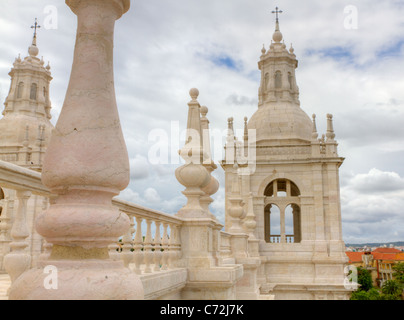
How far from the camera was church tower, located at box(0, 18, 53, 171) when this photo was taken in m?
34.0

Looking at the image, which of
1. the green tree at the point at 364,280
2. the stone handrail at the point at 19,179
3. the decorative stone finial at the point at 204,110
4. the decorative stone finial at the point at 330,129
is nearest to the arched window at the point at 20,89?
the decorative stone finial at the point at 330,129

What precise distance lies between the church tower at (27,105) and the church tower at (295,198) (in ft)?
49.7

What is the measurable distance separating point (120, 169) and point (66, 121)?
1.40 ft

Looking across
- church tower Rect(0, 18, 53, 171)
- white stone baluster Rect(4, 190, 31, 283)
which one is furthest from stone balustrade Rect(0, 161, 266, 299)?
church tower Rect(0, 18, 53, 171)

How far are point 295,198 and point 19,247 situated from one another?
2778 centimetres

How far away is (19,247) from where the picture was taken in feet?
11.0

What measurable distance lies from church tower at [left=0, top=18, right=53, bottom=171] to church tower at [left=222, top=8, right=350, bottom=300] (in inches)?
596

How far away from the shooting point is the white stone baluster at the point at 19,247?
10.7 ft

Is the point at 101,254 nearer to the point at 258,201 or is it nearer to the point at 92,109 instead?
the point at 92,109

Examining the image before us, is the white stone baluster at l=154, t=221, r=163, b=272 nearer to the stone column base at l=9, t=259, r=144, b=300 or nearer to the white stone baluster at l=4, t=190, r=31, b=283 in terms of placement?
the white stone baluster at l=4, t=190, r=31, b=283

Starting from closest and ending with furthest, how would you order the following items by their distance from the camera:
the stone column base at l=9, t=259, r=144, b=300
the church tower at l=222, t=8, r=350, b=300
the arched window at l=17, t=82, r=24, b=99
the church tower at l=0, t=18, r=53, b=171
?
the stone column base at l=9, t=259, r=144, b=300, the church tower at l=222, t=8, r=350, b=300, the church tower at l=0, t=18, r=53, b=171, the arched window at l=17, t=82, r=24, b=99

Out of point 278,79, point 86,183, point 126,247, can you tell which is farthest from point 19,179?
point 278,79

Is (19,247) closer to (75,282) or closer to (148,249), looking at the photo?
(75,282)

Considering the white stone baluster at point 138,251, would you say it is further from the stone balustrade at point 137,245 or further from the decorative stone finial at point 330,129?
the decorative stone finial at point 330,129
